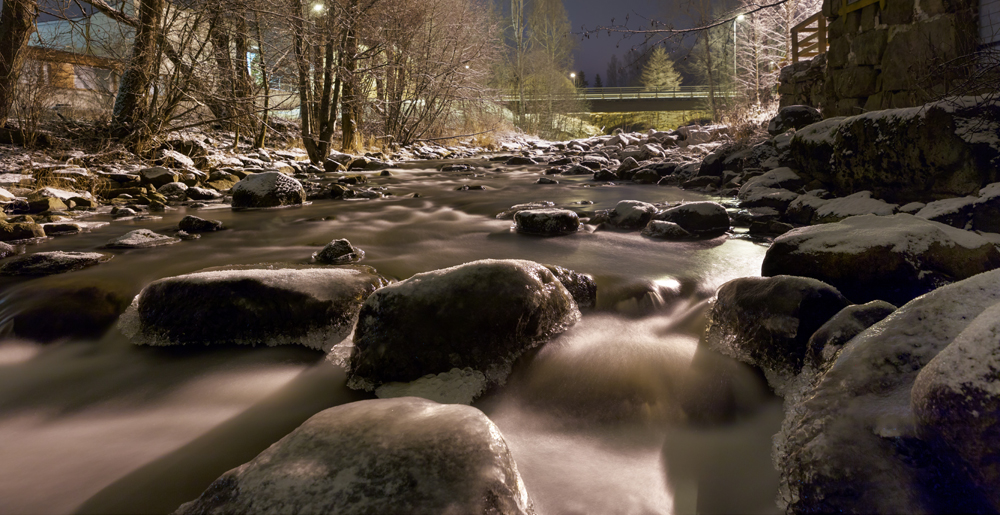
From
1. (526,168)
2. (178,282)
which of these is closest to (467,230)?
(178,282)

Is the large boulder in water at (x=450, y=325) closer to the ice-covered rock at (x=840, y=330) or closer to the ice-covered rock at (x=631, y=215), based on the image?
the ice-covered rock at (x=840, y=330)

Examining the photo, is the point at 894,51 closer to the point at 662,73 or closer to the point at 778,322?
the point at 778,322

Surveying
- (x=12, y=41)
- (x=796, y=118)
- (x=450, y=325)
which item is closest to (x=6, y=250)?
(x=450, y=325)

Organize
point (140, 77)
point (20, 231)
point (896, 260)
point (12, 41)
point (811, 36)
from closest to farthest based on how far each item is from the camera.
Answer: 1. point (896, 260)
2. point (20, 231)
3. point (12, 41)
4. point (140, 77)
5. point (811, 36)

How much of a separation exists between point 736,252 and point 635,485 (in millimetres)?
3007

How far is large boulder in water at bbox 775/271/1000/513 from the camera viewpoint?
1107mm

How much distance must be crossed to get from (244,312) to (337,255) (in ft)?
4.49

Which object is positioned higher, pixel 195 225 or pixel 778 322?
pixel 195 225

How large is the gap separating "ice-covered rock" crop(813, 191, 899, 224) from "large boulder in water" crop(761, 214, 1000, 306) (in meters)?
1.64

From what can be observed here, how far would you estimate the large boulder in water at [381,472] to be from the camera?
1.11m

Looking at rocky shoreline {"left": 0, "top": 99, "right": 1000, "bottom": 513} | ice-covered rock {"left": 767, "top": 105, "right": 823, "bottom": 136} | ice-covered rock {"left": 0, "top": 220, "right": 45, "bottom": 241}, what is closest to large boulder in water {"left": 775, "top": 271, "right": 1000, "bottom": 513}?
rocky shoreline {"left": 0, "top": 99, "right": 1000, "bottom": 513}

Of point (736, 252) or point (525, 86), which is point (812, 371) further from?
point (525, 86)

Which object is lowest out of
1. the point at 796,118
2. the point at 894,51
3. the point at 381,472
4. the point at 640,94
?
the point at 381,472

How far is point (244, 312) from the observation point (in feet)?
7.89
